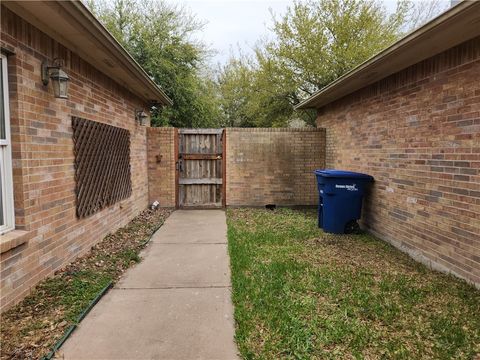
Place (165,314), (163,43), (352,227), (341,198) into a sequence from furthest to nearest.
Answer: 1. (163,43)
2. (352,227)
3. (341,198)
4. (165,314)

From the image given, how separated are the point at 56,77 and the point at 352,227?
5.24 m

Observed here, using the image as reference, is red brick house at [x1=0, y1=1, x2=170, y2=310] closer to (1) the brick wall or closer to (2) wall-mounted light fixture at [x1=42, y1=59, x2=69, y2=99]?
(2) wall-mounted light fixture at [x1=42, y1=59, x2=69, y2=99]

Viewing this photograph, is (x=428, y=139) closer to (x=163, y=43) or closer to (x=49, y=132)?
(x=49, y=132)

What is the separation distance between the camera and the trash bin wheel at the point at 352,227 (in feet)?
19.3

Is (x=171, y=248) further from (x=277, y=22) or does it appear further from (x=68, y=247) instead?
(x=277, y=22)

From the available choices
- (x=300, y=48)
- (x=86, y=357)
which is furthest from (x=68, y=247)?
(x=300, y=48)

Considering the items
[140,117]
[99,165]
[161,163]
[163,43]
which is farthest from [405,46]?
[163,43]

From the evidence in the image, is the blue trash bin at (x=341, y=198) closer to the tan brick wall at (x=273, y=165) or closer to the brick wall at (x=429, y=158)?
the brick wall at (x=429, y=158)

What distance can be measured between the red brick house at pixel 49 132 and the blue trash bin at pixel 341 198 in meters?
3.88

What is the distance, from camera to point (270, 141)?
8344 millimetres

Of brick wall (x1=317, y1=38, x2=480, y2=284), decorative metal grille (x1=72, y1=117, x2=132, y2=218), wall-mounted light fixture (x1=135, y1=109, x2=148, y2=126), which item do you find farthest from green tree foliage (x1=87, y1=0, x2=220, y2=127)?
brick wall (x1=317, y1=38, x2=480, y2=284)

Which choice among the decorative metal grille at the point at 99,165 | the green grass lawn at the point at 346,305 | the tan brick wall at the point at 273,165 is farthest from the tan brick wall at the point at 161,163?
the green grass lawn at the point at 346,305

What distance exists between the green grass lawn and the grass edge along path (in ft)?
4.81

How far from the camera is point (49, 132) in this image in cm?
361
